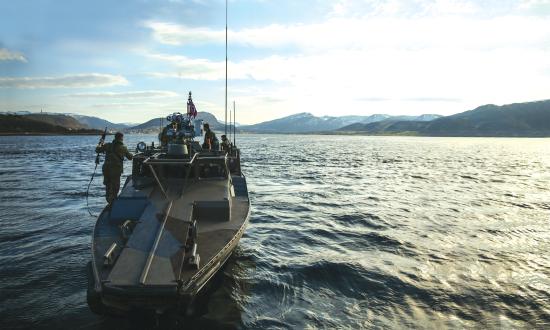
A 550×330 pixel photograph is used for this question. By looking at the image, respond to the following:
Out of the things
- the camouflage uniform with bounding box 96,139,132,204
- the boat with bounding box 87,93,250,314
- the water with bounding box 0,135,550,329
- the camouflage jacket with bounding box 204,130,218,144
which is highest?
the camouflage jacket with bounding box 204,130,218,144

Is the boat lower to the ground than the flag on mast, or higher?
lower

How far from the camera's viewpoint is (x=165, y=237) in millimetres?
8445

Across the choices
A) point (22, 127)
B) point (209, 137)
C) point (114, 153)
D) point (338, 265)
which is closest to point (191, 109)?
point (209, 137)

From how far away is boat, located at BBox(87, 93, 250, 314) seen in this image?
691cm

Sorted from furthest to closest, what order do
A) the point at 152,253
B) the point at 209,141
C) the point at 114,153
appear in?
the point at 209,141
the point at 114,153
the point at 152,253

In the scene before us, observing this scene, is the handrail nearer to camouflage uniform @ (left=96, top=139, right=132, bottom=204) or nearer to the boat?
the boat

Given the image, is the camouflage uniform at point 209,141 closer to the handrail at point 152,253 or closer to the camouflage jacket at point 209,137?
the camouflage jacket at point 209,137

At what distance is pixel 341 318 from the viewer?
29.3ft

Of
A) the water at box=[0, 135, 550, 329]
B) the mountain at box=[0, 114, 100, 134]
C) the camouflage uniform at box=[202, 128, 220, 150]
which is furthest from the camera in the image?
the mountain at box=[0, 114, 100, 134]

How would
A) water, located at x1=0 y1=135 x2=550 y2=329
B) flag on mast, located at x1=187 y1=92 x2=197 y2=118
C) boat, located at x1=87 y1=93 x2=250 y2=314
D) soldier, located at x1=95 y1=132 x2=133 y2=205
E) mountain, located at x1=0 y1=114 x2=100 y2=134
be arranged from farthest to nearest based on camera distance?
mountain, located at x1=0 y1=114 x2=100 y2=134 < flag on mast, located at x1=187 y1=92 x2=197 y2=118 < soldier, located at x1=95 y1=132 x2=133 y2=205 < water, located at x1=0 y1=135 x2=550 y2=329 < boat, located at x1=87 y1=93 x2=250 y2=314

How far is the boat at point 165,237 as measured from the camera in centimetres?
691

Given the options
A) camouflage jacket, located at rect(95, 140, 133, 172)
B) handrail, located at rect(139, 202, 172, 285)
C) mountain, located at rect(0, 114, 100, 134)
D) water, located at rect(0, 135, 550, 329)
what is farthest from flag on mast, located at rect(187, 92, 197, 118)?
mountain, located at rect(0, 114, 100, 134)

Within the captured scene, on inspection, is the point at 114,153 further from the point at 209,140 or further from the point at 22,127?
the point at 22,127

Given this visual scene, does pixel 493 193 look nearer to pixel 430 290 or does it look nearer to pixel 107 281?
pixel 430 290
